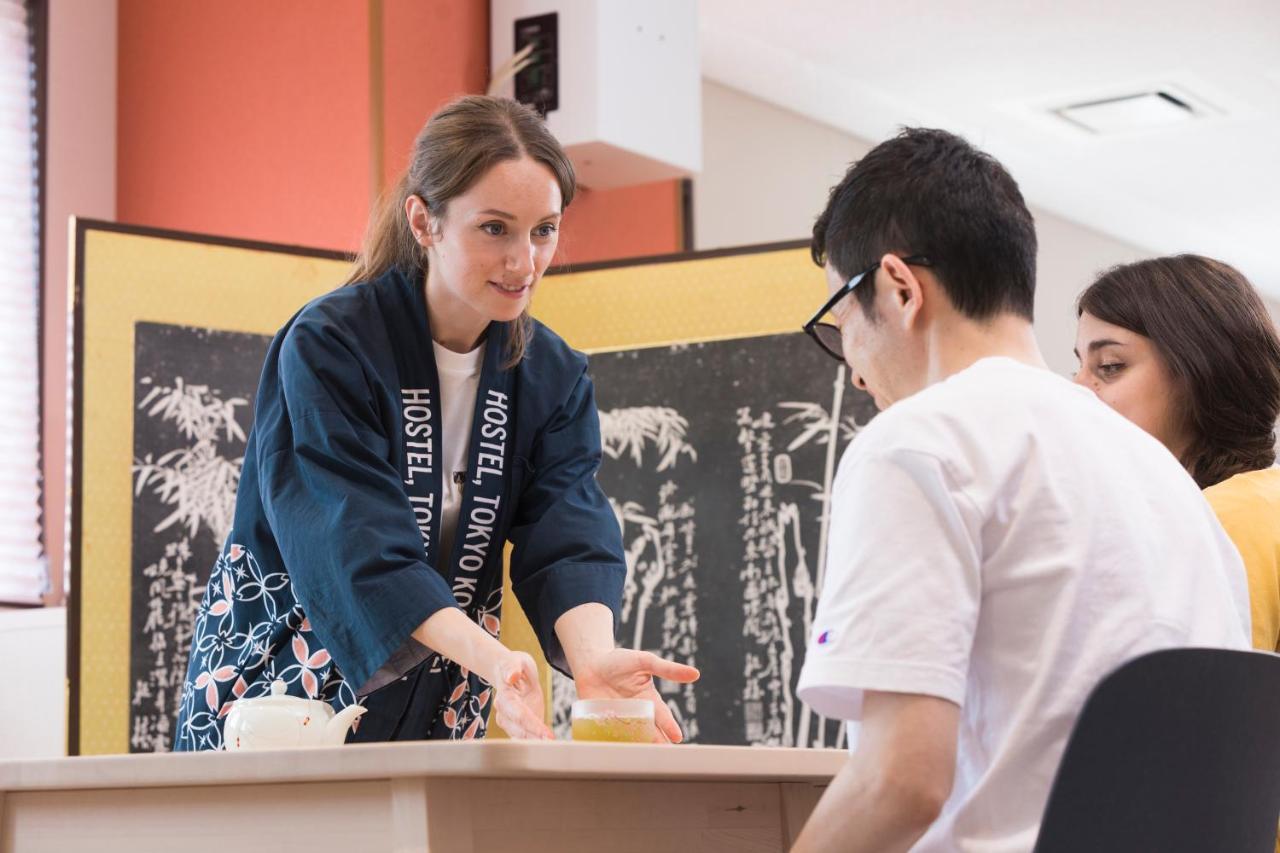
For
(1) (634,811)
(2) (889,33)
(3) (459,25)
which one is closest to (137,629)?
(3) (459,25)

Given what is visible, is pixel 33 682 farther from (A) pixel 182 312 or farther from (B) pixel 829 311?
(B) pixel 829 311

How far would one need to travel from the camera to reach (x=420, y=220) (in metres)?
1.97

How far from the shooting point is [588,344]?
3.45 meters

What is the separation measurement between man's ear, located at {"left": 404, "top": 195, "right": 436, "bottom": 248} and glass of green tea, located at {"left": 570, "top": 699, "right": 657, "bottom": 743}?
72 cm

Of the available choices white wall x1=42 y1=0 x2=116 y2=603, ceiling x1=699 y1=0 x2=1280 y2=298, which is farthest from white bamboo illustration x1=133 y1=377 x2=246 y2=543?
ceiling x1=699 y1=0 x2=1280 y2=298

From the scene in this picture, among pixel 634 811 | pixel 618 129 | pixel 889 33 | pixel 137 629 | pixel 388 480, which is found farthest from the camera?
pixel 889 33

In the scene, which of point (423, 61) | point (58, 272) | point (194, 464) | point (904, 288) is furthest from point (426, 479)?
point (58, 272)

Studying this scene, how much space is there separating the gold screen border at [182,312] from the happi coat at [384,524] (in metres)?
1.23

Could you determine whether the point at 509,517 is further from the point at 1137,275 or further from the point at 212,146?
the point at 212,146

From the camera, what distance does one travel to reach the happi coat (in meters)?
1.68

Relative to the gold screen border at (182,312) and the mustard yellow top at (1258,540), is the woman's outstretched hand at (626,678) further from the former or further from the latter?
the gold screen border at (182,312)

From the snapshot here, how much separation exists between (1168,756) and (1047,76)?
5198 millimetres

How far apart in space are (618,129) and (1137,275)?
2027 mm

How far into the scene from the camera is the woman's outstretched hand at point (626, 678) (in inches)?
66.2
